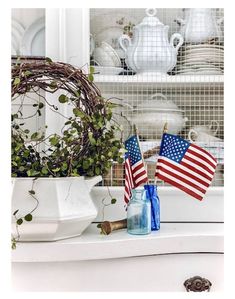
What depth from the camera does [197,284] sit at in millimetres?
1182

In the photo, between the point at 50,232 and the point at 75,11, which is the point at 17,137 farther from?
the point at 75,11

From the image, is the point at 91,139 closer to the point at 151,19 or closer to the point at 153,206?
the point at 153,206

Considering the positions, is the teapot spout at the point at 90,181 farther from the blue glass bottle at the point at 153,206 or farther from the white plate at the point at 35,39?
the white plate at the point at 35,39

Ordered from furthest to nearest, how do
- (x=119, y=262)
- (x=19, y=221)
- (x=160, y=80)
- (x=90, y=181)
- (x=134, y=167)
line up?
(x=160, y=80) → (x=134, y=167) → (x=90, y=181) → (x=119, y=262) → (x=19, y=221)

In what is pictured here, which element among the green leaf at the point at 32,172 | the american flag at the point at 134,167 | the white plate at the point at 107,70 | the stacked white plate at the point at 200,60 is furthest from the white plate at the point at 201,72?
the green leaf at the point at 32,172

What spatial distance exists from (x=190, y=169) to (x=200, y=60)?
0.43 meters

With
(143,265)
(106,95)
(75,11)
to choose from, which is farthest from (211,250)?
(75,11)

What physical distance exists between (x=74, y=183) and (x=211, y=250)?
42cm

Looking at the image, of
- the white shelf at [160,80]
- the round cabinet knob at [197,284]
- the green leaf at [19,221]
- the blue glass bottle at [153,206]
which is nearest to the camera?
the green leaf at [19,221]

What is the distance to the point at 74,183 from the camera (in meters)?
1.19

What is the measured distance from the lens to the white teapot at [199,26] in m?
1.56

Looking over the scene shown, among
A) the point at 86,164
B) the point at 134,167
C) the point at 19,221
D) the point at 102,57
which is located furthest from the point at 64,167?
the point at 102,57

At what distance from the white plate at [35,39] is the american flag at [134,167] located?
→ 474 millimetres

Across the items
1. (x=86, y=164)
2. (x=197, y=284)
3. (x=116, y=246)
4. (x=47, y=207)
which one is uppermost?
(x=86, y=164)
